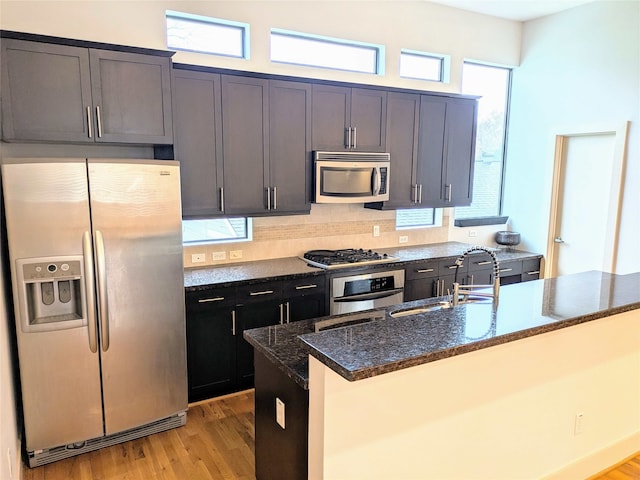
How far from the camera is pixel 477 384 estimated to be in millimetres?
1967

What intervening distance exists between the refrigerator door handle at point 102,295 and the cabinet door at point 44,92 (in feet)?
2.38

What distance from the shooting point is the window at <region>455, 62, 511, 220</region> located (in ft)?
17.4

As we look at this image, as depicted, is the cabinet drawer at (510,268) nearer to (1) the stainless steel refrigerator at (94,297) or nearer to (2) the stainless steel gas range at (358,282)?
(2) the stainless steel gas range at (358,282)

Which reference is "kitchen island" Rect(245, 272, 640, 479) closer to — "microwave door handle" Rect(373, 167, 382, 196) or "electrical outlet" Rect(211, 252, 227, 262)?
"electrical outlet" Rect(211, 252, 227, 262)

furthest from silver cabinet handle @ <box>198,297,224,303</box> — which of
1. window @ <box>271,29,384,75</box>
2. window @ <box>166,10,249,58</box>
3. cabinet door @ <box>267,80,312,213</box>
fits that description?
window @ <box>271,29,384,75</box>

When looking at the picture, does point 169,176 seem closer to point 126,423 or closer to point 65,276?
point 65,276


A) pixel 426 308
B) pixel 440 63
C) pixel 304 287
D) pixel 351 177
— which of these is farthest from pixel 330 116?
pixel 426 308

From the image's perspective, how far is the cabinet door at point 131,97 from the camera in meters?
2.83

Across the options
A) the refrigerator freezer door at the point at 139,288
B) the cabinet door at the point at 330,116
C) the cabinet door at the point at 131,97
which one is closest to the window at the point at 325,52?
the cabinet door at the point at 330,116

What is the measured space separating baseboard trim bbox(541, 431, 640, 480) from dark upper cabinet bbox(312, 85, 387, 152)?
9.36 ft

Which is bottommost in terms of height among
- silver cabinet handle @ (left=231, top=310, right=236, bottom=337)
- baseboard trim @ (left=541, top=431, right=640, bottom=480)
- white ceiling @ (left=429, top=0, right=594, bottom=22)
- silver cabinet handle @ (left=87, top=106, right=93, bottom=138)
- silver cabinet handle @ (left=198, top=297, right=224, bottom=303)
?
baseboard trim @ (left=541, top=431, right=640, bottom=480)

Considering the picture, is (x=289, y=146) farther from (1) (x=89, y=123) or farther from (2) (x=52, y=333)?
(2) (x=52, y=333)

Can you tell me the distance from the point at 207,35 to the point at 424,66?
7.78ft

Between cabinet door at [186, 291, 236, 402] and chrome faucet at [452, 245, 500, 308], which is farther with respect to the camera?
cabinet door at [186, 291, 236, 402]
